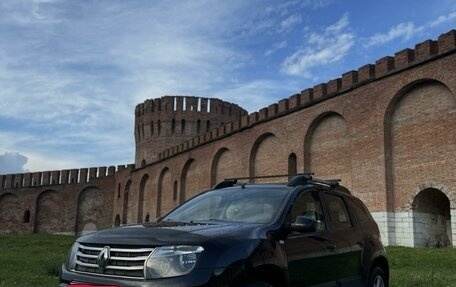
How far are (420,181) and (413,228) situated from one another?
1.71 meters

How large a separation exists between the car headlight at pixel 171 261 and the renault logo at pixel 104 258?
1.25 ft

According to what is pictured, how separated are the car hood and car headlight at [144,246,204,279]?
5 cm

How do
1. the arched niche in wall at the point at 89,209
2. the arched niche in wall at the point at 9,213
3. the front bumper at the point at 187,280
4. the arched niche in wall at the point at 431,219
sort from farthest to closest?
1. the arched niche in wall at the point at 9,213
2. the arched niche in wall at the point at 89,209
3. the arched niche in wall at the point at 431,219
4. the front bumper at the point at 187,280

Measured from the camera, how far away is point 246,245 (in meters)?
4.23

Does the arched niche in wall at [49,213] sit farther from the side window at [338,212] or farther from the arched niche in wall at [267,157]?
the side window at [338,212]

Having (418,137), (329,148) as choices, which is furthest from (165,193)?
(418,137)

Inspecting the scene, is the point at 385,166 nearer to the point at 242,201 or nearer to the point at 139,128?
the point at 242,201

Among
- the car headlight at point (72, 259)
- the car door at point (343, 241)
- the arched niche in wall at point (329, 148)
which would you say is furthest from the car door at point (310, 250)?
the arched niche in wall at point (329, 148)

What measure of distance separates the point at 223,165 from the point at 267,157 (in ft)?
18.3

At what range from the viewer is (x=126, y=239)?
412 centimetres

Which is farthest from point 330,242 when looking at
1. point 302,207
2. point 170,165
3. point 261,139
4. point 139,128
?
point 139,128

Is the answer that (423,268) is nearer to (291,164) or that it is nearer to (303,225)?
(303,225)

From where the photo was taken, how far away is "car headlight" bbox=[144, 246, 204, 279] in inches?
153

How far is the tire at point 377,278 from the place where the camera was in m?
6.04
